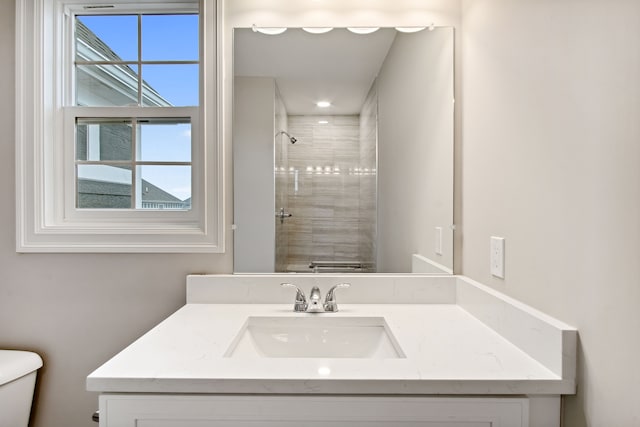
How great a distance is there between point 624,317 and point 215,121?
4.45 ft

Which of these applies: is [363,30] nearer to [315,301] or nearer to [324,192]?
[324,192]

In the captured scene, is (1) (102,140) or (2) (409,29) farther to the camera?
(1) (102,140)

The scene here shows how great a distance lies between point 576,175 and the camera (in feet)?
2.80

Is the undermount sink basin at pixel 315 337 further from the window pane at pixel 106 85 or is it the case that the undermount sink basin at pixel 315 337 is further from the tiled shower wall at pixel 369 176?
the window pane at pixel 106 85

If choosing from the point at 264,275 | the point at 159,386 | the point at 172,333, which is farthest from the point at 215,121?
the point at 159,386

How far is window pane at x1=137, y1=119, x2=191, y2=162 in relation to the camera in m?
1.69

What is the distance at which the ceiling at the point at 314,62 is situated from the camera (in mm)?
1576

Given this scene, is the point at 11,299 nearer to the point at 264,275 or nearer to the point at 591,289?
the point at 264,275

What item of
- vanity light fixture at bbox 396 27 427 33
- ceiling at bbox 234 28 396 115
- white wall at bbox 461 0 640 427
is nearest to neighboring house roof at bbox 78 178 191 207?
ceiling at bbox 234 28 396 115

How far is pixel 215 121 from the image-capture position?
1.57 m

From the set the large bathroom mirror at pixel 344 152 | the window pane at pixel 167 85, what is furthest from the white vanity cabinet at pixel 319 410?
the window pane at pixel 167 85

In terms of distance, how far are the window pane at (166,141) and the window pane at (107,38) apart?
0.96 ft

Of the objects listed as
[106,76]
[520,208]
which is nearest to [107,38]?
[106,76]

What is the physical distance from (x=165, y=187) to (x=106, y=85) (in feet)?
1.61
